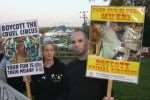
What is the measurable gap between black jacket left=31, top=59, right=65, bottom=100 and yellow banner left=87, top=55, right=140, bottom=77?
48 cm

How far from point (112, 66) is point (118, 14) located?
557 mm

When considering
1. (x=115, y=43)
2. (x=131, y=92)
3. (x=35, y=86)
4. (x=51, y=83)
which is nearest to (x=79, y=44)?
(x=115, y=43)

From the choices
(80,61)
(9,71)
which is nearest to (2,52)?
(9,71)

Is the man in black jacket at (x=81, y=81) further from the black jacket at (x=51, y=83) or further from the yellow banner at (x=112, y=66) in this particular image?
the black jacket at (x=51, y=83)

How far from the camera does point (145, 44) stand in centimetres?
5603

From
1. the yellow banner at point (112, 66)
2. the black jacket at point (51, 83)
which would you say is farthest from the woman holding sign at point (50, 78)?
the yellow banner at point (112, 66)

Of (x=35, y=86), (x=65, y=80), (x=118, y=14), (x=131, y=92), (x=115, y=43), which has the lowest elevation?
(x=131, y=92)

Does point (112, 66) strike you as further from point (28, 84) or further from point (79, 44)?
point (28, 84)

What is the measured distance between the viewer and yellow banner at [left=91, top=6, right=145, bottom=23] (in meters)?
6.08

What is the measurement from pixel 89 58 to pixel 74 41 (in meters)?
0.26

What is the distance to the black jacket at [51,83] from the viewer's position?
6.74 metres

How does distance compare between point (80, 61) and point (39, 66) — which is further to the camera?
point (39, 66)

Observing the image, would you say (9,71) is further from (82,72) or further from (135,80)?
(135,80)

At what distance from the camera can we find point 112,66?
637 cm
